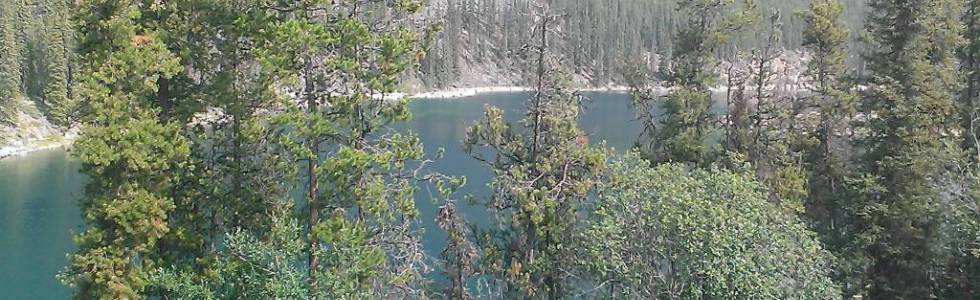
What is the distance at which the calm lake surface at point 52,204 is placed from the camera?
38.7 metres

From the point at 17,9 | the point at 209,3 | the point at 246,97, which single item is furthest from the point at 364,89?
the point at 17,9

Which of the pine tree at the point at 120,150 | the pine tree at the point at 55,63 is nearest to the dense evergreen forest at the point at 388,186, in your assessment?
the pine tree at the point at 120,150

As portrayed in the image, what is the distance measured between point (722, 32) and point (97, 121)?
16.9 meters

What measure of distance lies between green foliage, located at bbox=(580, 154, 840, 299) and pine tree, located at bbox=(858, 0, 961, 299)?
5.76 m

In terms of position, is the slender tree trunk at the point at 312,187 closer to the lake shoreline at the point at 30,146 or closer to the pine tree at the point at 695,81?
the pine tree at the point at 695,81

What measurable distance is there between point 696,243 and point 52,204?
1990 inches

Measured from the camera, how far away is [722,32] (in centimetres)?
2514

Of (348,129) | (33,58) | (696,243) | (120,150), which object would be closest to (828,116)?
(696,243)

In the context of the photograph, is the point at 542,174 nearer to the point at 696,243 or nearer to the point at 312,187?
the point at 696,243

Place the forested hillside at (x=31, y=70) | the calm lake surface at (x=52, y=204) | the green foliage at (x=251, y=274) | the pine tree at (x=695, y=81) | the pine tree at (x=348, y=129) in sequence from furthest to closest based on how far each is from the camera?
1. the forested hillside at (x=31, y=70)
2. the calm lake surface at (x=52, y=204)
3. the pine tree at (x=695, y=81)
4. the pine tree at (x=348, y=129)
5. the green foliage at (x=251, y=274)

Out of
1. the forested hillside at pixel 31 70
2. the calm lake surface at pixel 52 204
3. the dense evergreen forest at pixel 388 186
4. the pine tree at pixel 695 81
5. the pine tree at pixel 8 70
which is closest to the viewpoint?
the dense evergreen forest at pixel 388 186

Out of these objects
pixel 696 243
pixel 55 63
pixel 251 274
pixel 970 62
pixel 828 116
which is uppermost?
pixel 970 62

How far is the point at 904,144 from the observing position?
23.5 metres

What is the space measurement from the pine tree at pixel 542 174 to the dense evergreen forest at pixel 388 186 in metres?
0.06
